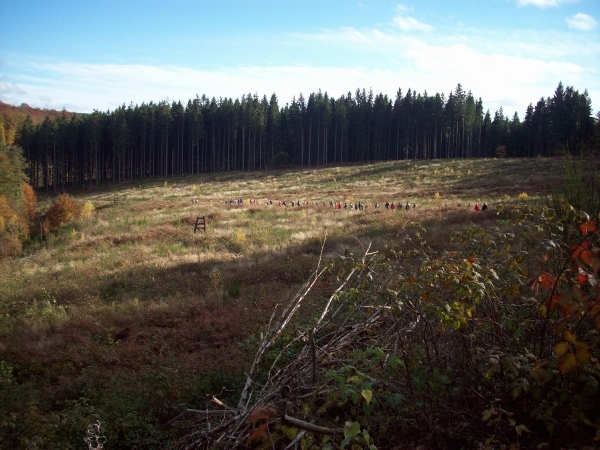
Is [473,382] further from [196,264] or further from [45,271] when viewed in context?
[45,271]

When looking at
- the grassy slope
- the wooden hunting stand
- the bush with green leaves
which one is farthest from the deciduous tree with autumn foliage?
the bush with green leaves

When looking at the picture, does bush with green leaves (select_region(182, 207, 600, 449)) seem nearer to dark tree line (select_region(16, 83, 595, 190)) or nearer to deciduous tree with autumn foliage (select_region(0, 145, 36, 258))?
deciduous tree with autumn foliage (select_region(0, 145, 36, 258))

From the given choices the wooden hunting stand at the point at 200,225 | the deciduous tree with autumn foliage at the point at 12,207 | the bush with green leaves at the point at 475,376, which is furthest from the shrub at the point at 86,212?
the bush with green leaves at the point at 475,376

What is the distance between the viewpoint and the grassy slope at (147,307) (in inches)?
218

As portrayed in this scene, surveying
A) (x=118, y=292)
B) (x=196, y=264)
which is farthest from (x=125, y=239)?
(x=118, y=292)

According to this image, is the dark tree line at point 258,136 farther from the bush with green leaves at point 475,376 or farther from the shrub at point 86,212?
the bush with green leaves at point 475,376

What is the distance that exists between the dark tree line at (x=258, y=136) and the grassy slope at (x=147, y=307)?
1987 inches

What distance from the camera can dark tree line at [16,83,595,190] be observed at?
70.9 meters

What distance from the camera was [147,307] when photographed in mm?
9602

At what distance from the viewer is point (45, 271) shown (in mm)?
15844

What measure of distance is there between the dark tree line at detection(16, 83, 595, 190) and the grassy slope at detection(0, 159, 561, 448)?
5048cm

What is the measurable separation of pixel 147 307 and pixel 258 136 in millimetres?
70136

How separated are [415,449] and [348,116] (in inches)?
3086

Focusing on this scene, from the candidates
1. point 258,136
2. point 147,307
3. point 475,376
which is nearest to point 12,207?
point 147,307
